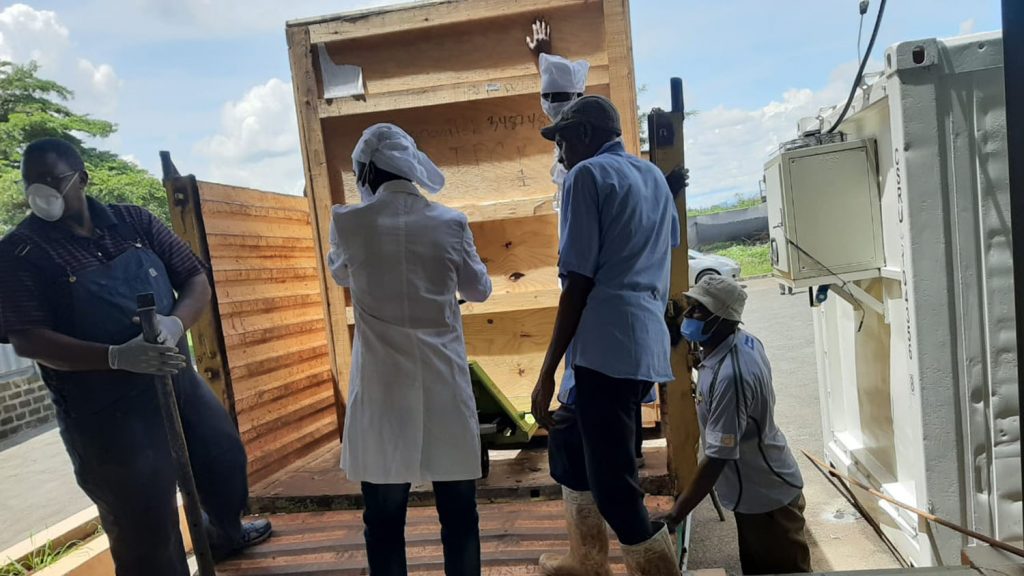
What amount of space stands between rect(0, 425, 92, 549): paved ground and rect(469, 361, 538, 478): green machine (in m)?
1.96

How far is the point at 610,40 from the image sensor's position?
10.7ft

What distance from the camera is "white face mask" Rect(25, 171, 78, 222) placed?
6.05ft

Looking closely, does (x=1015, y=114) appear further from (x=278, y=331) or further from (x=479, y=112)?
(x=278, y=331)

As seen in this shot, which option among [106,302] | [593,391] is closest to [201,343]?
[106,302]

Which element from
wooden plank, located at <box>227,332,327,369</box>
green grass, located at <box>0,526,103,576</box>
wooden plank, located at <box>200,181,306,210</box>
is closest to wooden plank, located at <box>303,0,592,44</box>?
wooden plank, located at <box>200,181,306,210</box>

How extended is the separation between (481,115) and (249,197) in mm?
1470

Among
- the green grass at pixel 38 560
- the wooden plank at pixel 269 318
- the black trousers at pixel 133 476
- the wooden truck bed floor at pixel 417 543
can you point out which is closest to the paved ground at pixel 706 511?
the green grass at pixel 38 560

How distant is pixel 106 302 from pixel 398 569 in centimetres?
135

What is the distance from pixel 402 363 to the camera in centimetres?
199

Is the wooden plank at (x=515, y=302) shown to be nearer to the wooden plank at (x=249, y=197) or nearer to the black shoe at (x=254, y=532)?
the wooden plank at (x=249, y=197)

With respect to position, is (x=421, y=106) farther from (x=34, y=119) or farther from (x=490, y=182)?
(x=34, y=119)

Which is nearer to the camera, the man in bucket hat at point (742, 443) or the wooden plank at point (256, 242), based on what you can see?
the man in bucket hat at point (742, 443)

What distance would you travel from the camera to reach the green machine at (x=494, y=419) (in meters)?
3.04

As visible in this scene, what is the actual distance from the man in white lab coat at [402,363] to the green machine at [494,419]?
0.96 meters
